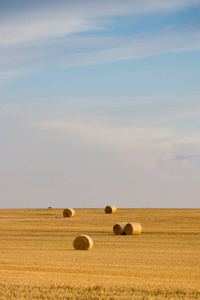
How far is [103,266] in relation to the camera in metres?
18.9

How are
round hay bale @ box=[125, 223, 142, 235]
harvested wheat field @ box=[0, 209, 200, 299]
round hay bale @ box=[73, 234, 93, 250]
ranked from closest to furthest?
harvested wheat field @ box=[0, 209, 200, 299] → round hay bale @ box=[73, 234, 93, 250] → round hay bale @ box=[125, 223, 142, 235]

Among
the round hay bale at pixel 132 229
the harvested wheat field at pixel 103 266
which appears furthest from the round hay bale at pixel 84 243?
the round hay bale at pixel 132 229

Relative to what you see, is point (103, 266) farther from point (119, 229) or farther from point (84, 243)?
point (119, 229)

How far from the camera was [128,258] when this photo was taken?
70.6 feet

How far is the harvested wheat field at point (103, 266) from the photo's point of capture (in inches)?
552

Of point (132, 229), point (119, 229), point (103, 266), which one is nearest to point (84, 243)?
point (103, 266)

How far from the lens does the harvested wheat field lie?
46.0 ft

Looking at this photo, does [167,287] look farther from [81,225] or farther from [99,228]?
[81,225]

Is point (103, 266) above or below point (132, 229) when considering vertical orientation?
below

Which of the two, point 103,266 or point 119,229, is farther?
point 119,229

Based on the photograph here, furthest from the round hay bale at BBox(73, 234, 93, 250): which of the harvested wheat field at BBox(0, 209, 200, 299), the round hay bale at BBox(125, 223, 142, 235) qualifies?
the round hay bale at BBox(125, 223, 142, 235)

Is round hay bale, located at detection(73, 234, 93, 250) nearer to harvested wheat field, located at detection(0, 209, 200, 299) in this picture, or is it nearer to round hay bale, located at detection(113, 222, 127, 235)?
harvested wheat field, located at detection(0, 209, 200, 299)

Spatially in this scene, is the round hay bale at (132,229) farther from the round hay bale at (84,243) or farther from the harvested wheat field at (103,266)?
the round hay bale at (84,243)

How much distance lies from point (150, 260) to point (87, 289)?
6.98m
